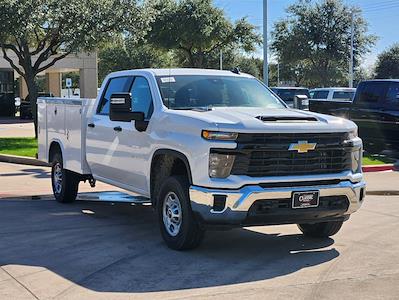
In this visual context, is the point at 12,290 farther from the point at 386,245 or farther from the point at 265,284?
the point at 386,245

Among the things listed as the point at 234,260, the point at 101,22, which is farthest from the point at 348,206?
the point at 101,22

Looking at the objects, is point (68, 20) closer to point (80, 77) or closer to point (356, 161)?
point (356, 161)

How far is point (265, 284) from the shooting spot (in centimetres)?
558

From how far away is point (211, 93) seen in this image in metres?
7.59

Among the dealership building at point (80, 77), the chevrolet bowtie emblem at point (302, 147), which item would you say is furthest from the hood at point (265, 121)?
the dealership building at point (80, 77)

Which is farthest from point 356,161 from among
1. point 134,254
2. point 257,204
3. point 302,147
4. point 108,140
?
point 108,140

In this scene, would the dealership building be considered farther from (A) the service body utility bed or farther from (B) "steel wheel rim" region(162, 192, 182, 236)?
(B) "steel wheel rim" region(162, 192, 182, 236)

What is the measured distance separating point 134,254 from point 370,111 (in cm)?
1071

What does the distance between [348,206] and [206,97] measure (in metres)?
2.14

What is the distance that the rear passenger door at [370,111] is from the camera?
1572 cm

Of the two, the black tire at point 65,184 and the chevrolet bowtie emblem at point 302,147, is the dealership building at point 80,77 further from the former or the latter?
the chevrolet bowtie emblem at point 302,147

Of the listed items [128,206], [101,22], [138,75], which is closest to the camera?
[138,75]

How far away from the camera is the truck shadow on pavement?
575cm

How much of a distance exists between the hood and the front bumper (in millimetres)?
576
